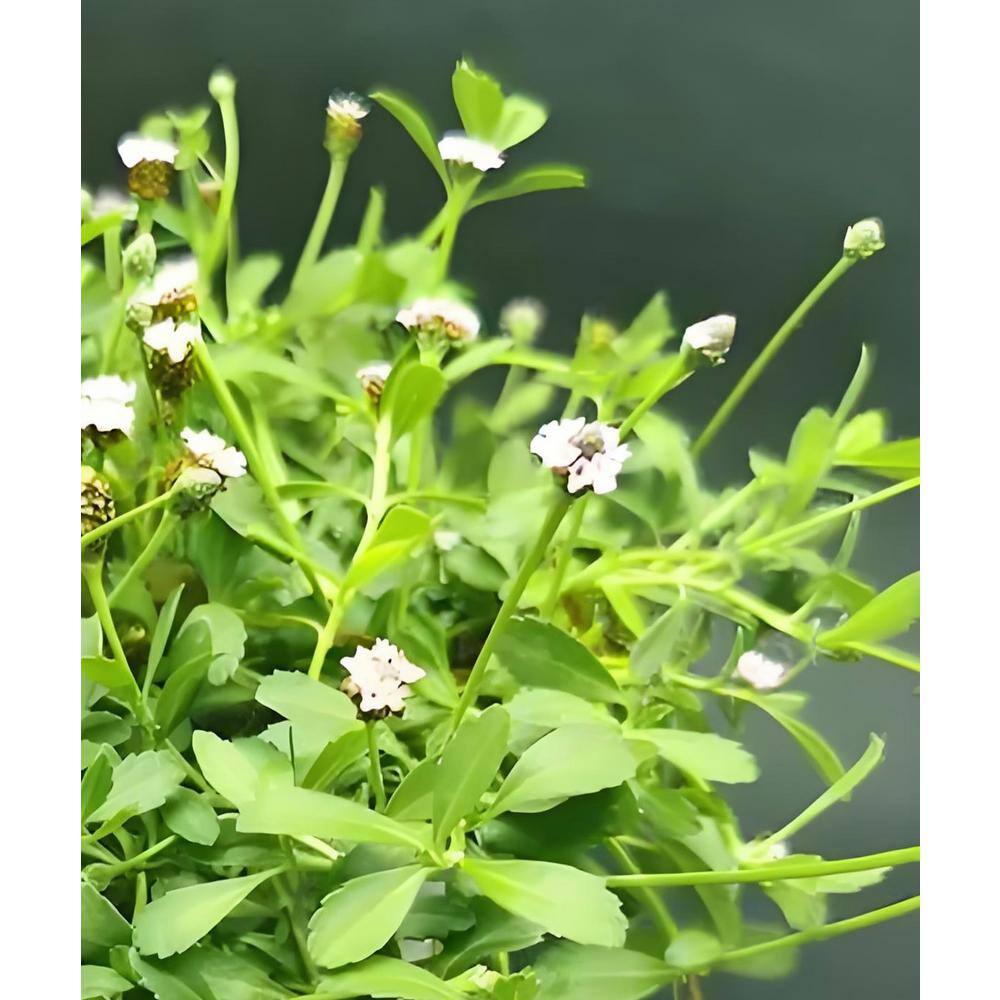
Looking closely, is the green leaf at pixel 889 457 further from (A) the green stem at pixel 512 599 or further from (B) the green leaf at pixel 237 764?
(B) the green leaf at pixel 237 764

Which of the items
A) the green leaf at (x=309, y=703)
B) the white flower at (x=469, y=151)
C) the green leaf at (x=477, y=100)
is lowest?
the green leaf at (x=309, y=703)

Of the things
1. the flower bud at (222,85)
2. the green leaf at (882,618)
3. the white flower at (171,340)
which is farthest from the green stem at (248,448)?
the green leaf at (882,618)

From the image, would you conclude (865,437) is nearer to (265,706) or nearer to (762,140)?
(762,140)

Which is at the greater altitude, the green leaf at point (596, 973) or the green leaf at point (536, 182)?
the green leaf at point (536, 182)
